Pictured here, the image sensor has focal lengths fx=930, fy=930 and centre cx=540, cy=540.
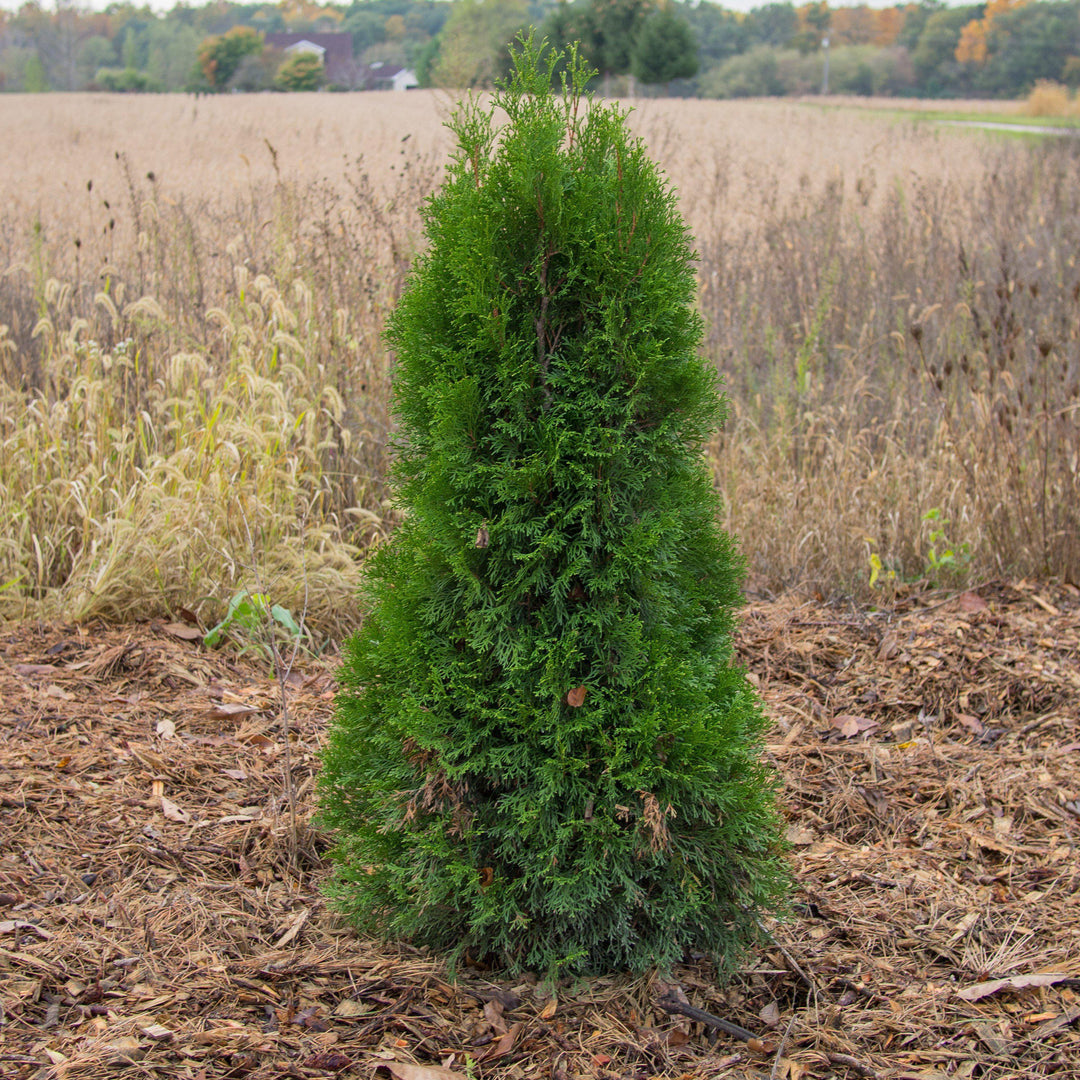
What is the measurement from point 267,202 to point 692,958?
8.19 meters

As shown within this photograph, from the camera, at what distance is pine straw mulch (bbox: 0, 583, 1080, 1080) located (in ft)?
5.82

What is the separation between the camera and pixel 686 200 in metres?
9.88

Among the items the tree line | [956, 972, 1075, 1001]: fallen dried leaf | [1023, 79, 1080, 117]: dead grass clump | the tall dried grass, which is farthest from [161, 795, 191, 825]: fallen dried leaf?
the tree line

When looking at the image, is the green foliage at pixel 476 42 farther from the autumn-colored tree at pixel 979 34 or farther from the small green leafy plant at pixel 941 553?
the autumn-colored tree at pixel 979 34

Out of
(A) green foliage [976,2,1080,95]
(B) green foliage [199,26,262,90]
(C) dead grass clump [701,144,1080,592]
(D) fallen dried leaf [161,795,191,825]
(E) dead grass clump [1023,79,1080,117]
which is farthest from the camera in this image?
(A) green foliage [976,2,1080,95]

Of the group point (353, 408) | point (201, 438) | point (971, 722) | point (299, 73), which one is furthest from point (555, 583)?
point (299, 73)

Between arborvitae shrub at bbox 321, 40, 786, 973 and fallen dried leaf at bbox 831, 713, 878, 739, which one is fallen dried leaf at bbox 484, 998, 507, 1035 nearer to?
arborvitae shrub at bbox 321, 40, 786, 973

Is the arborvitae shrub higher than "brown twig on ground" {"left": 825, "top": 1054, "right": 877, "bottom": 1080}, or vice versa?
the arborvitae shrub

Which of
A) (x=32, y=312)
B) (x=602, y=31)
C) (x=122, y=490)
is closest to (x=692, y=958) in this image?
(x=122, y=490)

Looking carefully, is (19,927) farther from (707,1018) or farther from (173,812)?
(707,1018)

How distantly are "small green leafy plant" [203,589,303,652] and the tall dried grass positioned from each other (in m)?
0.20

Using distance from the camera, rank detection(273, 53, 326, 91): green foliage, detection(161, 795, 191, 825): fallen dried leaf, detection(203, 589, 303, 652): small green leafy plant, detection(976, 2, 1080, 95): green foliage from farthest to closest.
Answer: detection(976, 2, 1080, 95): green foliage, detection(273, 53, 326, 91): green foliage, detection(203, 589, 303, 652): small green leafy plant, detection(161, 795, 191, 825): fallen dried leaf

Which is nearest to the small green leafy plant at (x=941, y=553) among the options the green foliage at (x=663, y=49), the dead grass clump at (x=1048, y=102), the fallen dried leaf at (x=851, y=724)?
the fallen dried leaf at (x=851, y=724)

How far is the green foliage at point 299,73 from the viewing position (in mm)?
38625
